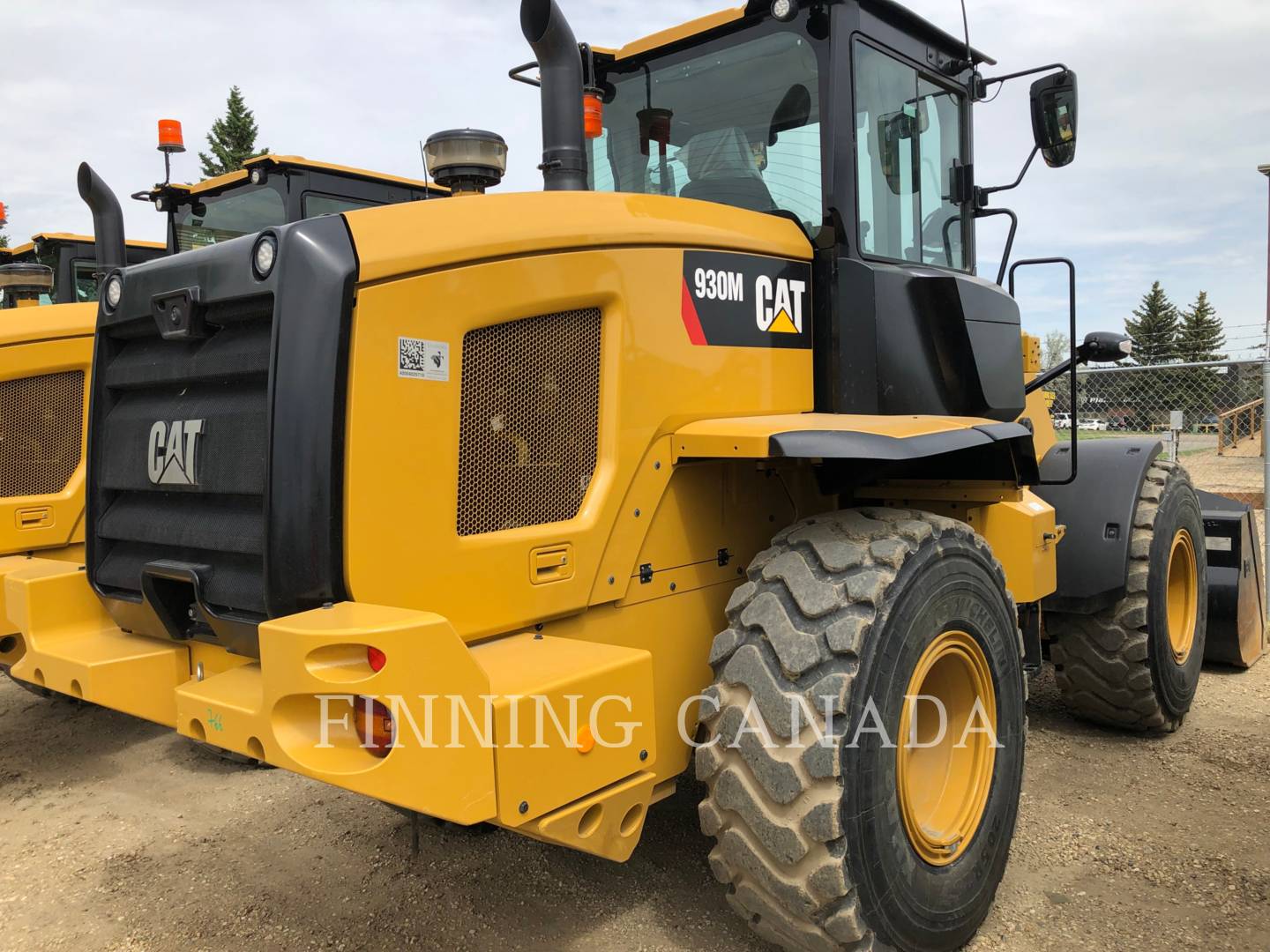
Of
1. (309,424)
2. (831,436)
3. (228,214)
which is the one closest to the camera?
(309,424)

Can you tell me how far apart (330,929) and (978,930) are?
1.93 meters

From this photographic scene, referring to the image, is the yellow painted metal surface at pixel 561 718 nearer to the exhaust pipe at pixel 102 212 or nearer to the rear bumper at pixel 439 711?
the rear bumper at pixel 439 711

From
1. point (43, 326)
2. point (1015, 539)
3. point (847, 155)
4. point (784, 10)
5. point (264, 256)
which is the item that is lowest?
point (1015, 539)

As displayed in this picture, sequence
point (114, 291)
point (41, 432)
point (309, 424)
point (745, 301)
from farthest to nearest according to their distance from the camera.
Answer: point (41, 432) → point (745, 301) → point (114, 291) → point (309, 424)

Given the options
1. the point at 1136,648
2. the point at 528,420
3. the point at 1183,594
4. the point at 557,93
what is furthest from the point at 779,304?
the point at 1183,594

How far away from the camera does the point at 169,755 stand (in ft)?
15.6

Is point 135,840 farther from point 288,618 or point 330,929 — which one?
point 288,618

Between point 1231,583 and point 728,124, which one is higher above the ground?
point 728,124

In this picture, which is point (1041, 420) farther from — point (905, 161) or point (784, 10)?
point (784, 10)

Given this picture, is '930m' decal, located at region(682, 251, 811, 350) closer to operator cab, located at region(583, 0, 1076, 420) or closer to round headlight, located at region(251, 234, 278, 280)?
operator cab, located at region(583, 0, 1076, 420)

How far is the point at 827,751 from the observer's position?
241 cm

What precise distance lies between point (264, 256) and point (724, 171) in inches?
68.2

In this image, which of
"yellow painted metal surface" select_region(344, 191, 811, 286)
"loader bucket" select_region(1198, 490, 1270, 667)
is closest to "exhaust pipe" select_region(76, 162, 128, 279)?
"yellow painted metal surface" select_region(344, 191, 811, 286)

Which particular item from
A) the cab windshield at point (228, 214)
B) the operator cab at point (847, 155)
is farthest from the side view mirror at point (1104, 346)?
the cab windshield at point (228, 214)
